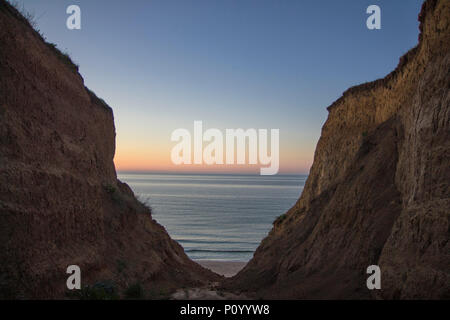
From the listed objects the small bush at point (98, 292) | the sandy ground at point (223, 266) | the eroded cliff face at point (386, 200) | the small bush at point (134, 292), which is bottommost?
the sandy ground at point (223, 266)

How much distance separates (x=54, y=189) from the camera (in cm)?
1143

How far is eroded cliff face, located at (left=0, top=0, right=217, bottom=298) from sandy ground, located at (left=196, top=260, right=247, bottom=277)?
36.1 feet

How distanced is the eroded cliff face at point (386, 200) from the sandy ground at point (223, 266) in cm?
→ 891

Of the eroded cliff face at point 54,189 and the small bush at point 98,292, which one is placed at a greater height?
the eroded cliff face at point 54,189

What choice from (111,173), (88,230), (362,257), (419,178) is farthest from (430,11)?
(111,173)

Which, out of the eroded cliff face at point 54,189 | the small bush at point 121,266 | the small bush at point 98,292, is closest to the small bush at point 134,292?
the small bush at point 98,292

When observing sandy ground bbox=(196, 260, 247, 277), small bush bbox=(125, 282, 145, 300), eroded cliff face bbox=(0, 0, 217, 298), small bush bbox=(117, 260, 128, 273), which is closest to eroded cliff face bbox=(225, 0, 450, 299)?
small bush bbox=(125, 282, 145, 300)

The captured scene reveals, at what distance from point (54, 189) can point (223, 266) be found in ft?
70.2

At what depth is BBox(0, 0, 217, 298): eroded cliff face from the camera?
9.55m

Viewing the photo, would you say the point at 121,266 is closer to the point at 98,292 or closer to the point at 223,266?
the point at 98,292

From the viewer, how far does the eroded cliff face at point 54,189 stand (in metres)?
9.55

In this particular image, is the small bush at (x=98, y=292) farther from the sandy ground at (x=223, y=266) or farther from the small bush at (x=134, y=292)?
the sandy ground at (x=223, y=266)

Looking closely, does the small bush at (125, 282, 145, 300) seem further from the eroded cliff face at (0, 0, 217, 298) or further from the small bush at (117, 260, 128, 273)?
the small bush at (117, 260, 128, 273)

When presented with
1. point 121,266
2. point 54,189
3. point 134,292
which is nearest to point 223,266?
point 121,266
